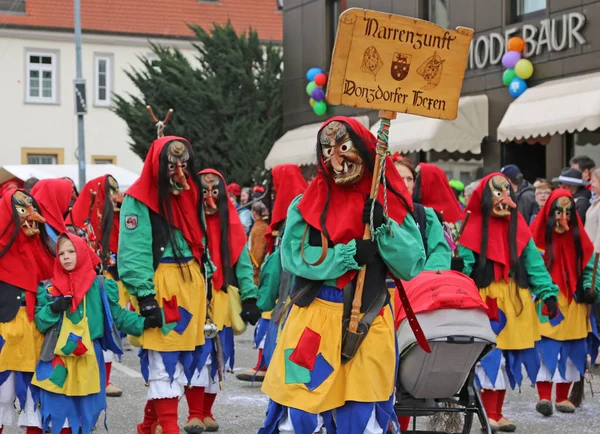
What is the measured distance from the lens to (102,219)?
9938mm

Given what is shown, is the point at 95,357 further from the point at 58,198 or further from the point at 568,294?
the point at 568,294

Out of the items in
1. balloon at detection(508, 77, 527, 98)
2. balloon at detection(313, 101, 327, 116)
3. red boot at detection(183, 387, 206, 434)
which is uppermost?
balloon at detection(313, 101, 327, 116)

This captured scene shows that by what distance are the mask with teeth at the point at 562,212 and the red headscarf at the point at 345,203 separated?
3.90 metres

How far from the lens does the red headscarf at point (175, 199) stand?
704 cm

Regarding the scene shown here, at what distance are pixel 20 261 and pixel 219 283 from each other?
186 cm

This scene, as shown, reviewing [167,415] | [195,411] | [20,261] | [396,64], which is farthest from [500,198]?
[20,261]

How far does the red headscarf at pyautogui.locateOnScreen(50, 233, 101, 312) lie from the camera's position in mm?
6508

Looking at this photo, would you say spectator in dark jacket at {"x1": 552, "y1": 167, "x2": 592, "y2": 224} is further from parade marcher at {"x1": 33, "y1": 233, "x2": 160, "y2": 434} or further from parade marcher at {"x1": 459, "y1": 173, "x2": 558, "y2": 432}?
parade marcher at {"x1": 33, "y1": 233, "x2": 160, "y2": 434}

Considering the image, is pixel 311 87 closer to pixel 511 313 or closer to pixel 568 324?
pixel 568 324

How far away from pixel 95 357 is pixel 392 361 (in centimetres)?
220

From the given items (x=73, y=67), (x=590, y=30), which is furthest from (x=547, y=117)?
(x=73, y=67)

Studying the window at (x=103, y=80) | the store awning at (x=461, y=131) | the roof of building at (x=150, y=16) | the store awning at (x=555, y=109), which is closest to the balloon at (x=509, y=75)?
the store awning at (x=555, y=109)

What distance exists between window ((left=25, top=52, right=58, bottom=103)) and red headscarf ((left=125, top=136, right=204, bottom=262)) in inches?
1234

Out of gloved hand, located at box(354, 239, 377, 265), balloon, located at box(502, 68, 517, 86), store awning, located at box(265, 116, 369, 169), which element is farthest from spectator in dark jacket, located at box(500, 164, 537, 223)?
store awning, located at box(265, 116, 369, 169)
